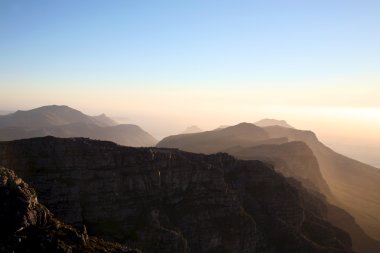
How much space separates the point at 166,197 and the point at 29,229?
58022 mm

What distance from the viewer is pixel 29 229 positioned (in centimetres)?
7181

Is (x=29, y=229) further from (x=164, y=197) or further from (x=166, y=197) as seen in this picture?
(x=166, y=197)

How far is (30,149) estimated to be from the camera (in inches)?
4518

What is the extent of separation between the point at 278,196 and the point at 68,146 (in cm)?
7181

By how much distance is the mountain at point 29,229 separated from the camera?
68.1 meters

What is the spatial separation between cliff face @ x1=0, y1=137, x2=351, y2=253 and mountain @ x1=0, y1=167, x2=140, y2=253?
92.2 ft

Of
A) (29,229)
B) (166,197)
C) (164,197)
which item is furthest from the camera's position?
(166,197)

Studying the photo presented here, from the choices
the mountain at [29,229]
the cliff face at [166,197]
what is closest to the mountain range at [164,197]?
the cliff face at [166,197]

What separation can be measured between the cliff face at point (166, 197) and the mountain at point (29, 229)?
28.1 metres

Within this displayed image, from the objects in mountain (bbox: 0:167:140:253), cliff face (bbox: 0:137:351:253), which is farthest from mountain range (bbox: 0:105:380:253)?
mountain (bbox: 0:167:140:253)

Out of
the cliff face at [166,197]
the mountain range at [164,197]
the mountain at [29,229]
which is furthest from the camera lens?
the cliff face at [166,197]

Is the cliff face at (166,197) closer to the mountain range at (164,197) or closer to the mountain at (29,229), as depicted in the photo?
the mountain range at (164,197)

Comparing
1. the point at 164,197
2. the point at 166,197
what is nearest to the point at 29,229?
the point at 164,197

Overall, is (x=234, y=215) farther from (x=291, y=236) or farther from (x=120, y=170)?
(x=120, y=170)
